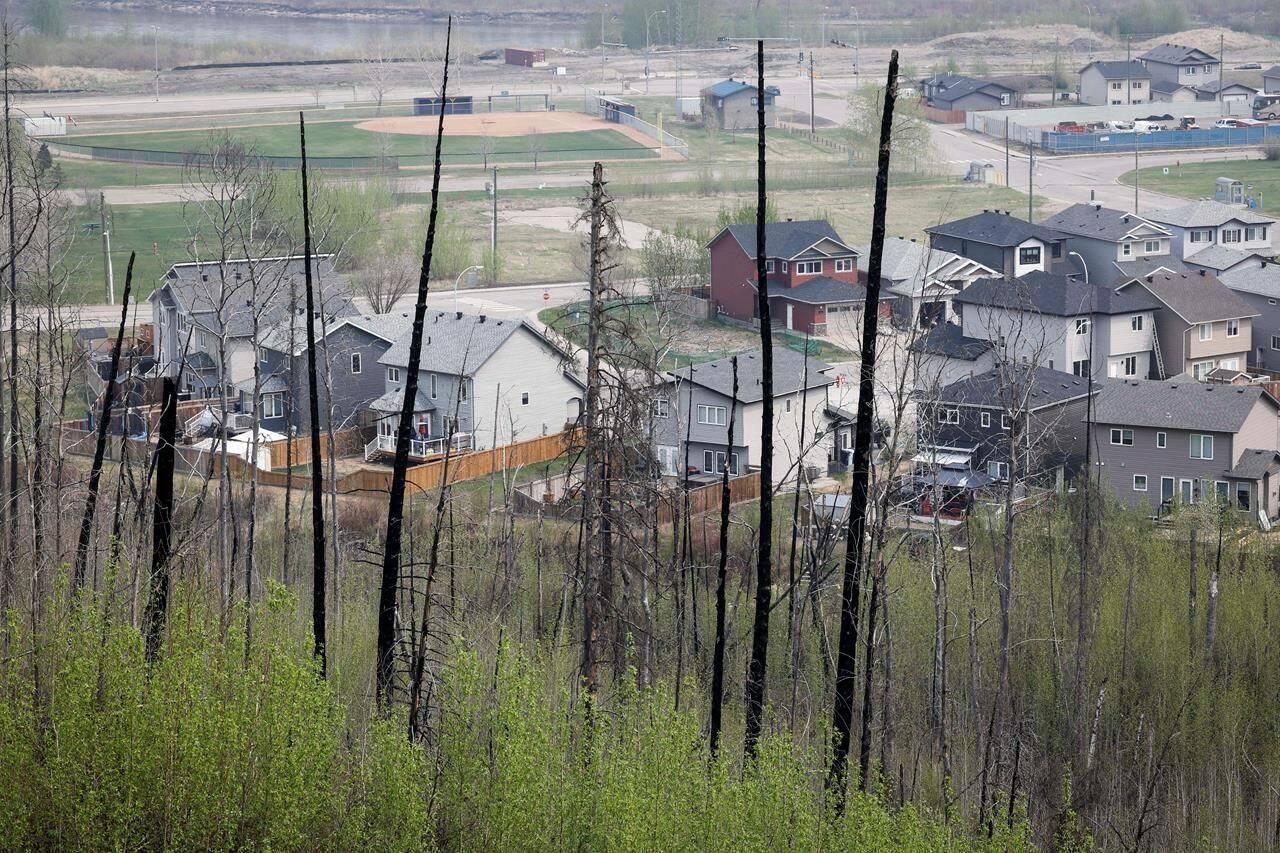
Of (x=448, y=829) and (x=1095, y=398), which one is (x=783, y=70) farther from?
(x=448, y=829)

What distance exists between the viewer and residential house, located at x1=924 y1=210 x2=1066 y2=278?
181ft

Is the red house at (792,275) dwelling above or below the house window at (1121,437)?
above

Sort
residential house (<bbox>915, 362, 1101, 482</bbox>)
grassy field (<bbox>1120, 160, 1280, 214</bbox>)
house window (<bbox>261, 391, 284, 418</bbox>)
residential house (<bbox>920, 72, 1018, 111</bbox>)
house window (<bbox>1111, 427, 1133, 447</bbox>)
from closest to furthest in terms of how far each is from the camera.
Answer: house window (<bbox>1111, 427, 1133, 447</bbox>)
residential house (<bbox>915, 362, 1101, 482</bbox>)
house window (<bbox>261, 391, 284, 418</bbox>)
grassy field (<bbox>1120, 160, 1280, 214</bbox>)
residential house (<bbox>920, 72, 1018, 111</bbox>)

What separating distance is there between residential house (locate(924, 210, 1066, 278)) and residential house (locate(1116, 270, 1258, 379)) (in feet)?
29.2

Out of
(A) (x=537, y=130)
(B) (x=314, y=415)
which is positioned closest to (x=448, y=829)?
(B) (x=314, y=415)

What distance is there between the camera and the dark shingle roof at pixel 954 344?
42094 mm

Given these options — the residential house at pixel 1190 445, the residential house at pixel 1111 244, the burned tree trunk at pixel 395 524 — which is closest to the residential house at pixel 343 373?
the residential house at pixel 1190 445

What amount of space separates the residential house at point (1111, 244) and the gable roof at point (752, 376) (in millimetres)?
18271

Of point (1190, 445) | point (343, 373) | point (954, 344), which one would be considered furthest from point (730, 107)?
point (1190, 445)

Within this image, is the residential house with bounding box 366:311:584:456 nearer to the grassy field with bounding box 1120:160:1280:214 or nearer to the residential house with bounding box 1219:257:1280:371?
the residential house with bounding box 1219:257:1280:371

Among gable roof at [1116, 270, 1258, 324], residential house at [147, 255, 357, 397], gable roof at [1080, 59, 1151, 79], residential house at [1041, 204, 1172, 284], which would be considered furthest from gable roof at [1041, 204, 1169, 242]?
gable roof at [1080, 59, 1151, 79]

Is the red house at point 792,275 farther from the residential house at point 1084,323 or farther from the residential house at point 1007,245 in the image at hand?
the residential house at point 1084,323

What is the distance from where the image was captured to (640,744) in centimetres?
1188

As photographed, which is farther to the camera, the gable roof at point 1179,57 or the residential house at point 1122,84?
the gable roof at point 1179,57
